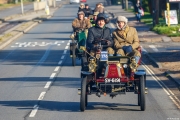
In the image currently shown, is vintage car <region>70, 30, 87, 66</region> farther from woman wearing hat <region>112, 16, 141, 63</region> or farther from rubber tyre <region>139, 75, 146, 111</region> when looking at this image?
rubber tyre <region>139, 75, 146, 111</region>

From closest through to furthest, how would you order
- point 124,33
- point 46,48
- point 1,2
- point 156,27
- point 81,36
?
point 124,33
point 81,36
point 46,48
point 156,27
point 1,2

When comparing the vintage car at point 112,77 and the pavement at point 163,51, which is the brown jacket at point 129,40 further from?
the pavement at point 163,51

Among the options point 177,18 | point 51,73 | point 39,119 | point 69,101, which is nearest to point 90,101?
point 69,101

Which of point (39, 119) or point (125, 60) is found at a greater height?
point (125, 60)

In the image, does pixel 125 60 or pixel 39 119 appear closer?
pixel 39 119

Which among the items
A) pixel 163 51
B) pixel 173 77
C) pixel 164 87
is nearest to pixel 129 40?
pixel 164 87

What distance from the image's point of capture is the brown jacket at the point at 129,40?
13570mm

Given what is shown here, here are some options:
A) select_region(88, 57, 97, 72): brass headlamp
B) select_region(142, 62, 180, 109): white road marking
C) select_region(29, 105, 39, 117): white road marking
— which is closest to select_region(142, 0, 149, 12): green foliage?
select_region(142, 62, 180, 109): white road marking

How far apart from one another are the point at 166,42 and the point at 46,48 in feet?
20.0

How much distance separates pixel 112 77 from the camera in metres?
12.2

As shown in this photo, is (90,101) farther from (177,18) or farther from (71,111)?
(177,18)

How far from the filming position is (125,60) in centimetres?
1245

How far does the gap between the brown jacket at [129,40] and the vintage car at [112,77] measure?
113 cm

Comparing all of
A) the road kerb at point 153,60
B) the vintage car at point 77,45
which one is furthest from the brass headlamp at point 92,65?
the vintage car at point 77,45
